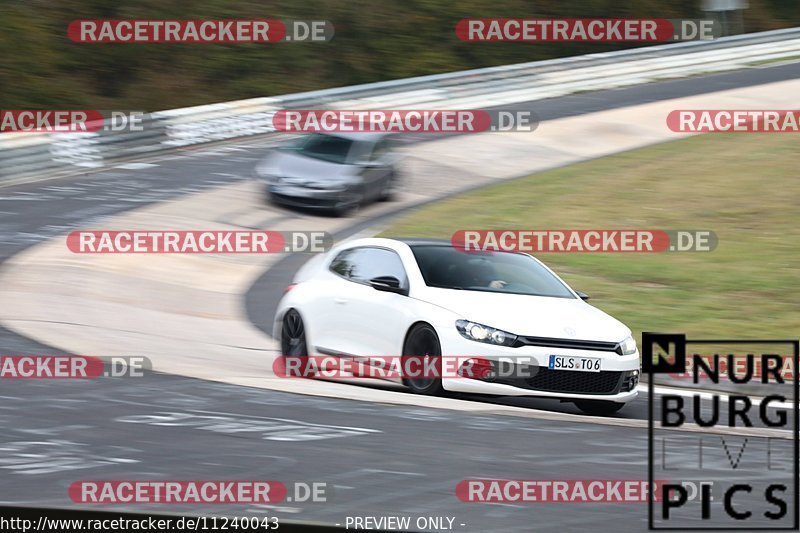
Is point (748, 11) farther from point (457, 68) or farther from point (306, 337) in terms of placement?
point (306, 337)

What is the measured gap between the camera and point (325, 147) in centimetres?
2236

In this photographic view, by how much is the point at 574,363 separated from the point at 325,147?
43.5 feet

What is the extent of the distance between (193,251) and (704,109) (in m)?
14.5

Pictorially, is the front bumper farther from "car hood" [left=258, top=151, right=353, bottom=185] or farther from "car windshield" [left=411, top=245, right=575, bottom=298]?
"car hood" [left=258, top=151, right=353, bottom=185]

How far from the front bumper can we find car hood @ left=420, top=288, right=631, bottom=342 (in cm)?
16

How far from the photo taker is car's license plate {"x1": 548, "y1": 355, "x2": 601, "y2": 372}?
9617 mm

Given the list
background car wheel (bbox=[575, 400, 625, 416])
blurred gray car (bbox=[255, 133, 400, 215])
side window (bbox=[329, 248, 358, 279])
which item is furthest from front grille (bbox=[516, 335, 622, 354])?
blurred gray car (bbox=[255, 133, 400, 215])

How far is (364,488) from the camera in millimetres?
6672

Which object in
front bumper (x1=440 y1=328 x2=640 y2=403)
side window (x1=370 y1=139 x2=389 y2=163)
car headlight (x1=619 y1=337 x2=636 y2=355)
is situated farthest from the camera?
side window (x1=370 y1=139 x2=389 y2=163)

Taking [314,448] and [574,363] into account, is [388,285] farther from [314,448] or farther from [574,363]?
[314,448]

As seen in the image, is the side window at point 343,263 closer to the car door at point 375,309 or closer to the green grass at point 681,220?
the car door at point 375,309

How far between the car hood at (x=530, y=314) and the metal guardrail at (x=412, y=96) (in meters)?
14.9

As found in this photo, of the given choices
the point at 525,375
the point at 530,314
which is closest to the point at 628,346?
the point at 530,314

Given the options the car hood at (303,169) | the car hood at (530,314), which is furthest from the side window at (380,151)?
the car hood at (530,314)
